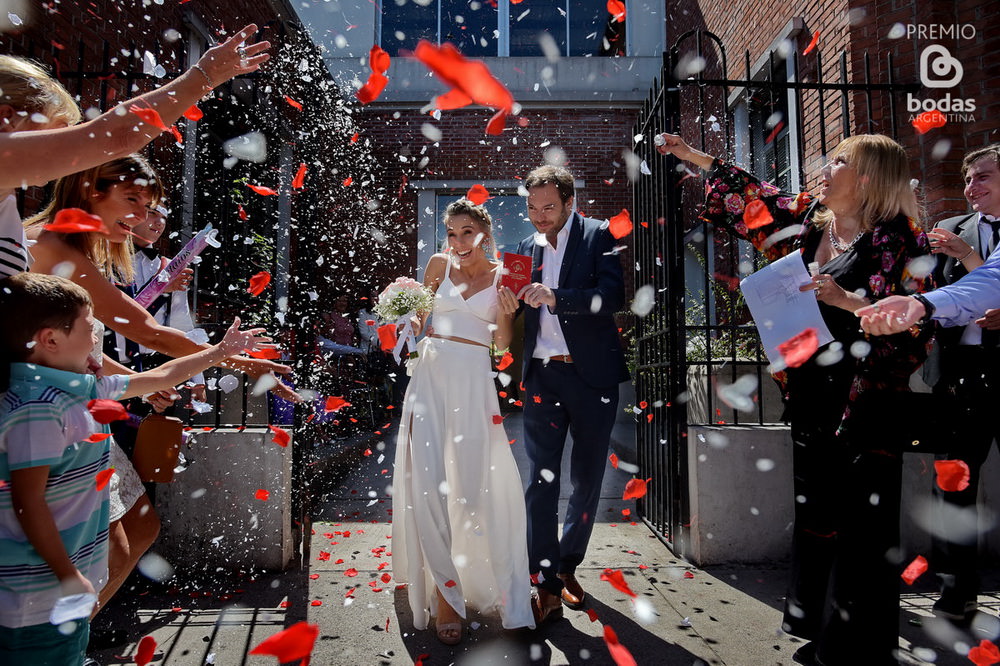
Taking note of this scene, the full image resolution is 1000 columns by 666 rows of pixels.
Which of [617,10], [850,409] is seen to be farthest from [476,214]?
[617,10]

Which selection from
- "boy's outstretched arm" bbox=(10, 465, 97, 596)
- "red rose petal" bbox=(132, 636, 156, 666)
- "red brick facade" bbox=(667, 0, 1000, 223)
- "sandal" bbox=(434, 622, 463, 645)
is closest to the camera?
"boy's outstretched arm" bbox=(10, 465, 97, 596)

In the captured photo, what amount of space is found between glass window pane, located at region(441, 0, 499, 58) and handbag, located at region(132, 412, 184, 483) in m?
11.1

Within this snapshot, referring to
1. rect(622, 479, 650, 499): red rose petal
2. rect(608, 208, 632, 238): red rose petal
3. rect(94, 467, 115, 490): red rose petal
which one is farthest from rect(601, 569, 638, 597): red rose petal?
rect(608, 208, 632, 238): red rose petal

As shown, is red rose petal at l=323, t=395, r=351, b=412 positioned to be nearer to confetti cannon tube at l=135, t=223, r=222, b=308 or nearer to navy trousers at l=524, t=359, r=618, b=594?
confetti cannon tube at l=135, t=223, r=222, b=308

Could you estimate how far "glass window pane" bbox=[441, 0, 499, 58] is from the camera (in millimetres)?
11836

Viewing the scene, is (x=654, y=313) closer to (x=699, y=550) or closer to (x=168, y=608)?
(x=699, y=550)

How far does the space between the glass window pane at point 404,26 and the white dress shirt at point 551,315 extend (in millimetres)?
9948

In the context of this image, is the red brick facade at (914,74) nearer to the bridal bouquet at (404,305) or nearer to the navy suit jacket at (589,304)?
the navy suit jacket at (589,304)

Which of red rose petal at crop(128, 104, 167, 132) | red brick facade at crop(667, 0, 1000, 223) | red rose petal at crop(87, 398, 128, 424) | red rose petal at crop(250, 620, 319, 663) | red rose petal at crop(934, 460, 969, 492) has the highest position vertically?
red brick facade at crop(667, 0, 1000, 223)

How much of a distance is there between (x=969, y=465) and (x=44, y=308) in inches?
146

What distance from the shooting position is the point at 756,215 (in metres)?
2.68

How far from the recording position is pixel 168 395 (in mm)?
2248

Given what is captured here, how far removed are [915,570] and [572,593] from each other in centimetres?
201

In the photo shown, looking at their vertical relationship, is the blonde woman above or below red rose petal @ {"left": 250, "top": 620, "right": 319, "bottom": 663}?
above
